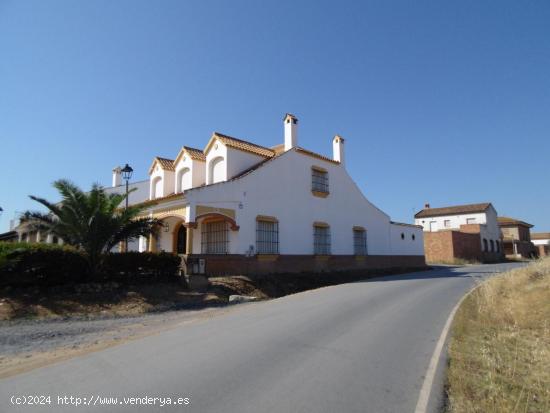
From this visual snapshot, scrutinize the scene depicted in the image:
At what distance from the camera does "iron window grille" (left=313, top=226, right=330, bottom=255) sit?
22.4 m

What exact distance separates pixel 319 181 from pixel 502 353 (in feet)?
58.6

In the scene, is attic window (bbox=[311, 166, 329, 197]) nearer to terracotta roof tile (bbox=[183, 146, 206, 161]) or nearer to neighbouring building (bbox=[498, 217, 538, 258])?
terracotta roof tile (bbox=[183, 146, 206, 161])

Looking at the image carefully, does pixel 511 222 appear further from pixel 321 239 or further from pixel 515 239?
pixel 321 239

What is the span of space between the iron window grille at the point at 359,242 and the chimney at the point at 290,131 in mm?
7371

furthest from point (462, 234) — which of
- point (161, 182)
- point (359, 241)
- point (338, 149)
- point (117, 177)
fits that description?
point (117, 177)

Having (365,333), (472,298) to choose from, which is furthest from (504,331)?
(472,298)

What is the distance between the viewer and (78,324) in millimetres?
9688

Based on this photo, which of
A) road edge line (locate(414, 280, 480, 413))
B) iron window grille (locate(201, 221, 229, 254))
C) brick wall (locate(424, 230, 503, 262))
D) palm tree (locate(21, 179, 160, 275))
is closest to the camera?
Answer: road edge line (locate(414, 280, 480, 413))

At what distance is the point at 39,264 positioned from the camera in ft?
39.4

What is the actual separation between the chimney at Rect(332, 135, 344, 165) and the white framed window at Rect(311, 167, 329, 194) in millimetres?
2337

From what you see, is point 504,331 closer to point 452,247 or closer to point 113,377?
point 113,377

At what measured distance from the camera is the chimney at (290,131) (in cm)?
2311

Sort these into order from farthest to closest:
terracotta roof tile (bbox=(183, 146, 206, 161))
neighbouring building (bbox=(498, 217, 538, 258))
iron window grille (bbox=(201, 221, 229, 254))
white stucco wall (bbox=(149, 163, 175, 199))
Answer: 1. neighbouring building (bbox=(498, 217, 538, 258))
2. white stucco wall (bbox=(149, 163, 175, 199))
3. terracotta roof tile (bbox=(183, 146, 206, 161))
4. iron window grille (bbox=(201, 221, 229, 254))

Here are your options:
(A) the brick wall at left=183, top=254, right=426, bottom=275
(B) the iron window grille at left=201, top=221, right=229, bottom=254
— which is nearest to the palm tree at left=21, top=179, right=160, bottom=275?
(A) the brick wall at left=183, top=254, right=426, bottom=275
